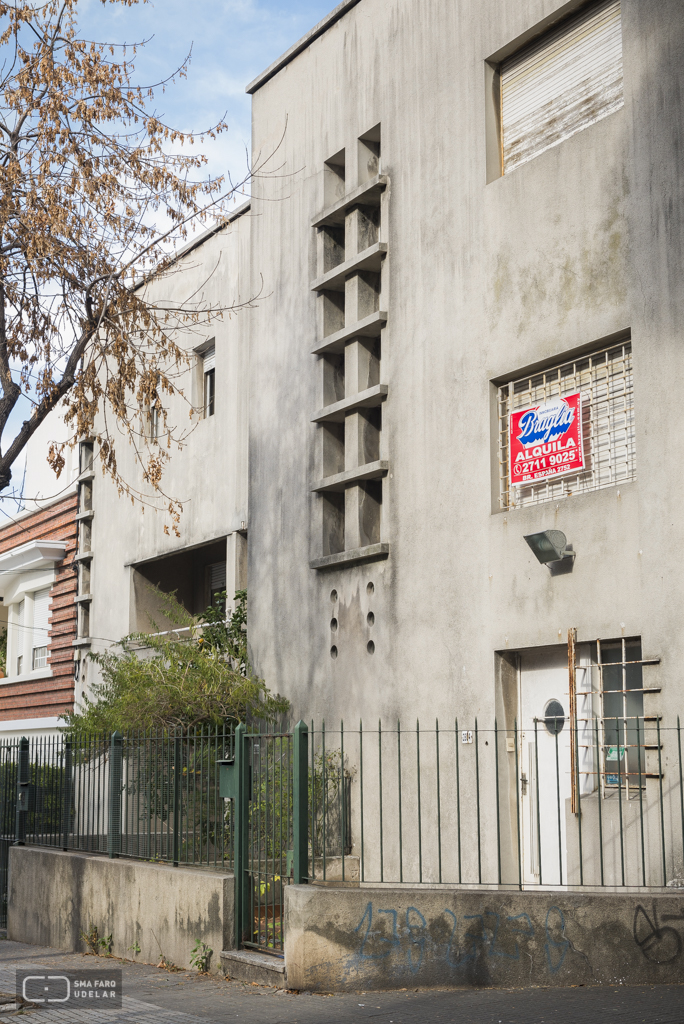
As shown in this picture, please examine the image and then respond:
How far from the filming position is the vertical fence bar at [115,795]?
1172cm

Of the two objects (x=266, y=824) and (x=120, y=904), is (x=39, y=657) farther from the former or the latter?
(x=266, y=824)

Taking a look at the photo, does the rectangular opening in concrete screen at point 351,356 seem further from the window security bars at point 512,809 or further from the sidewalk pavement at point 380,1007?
the sidewalk pavement at point 380,1007

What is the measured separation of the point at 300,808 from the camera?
29.4 feet

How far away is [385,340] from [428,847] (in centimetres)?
523

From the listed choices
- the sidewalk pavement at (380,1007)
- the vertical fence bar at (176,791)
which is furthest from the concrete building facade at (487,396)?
the vertical fence bar at (176,791)

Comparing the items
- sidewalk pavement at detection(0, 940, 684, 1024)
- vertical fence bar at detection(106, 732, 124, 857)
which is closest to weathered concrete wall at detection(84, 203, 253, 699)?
vertical fence bar at detection(106, 732, 124, 857)

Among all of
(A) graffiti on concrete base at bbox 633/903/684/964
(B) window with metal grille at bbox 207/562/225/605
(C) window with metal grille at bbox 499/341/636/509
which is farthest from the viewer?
(B) window with metal grille at bbox 207/562/225/605

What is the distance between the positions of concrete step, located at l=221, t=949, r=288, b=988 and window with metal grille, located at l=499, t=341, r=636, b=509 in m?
4.51

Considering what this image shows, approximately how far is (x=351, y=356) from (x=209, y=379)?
5267mm

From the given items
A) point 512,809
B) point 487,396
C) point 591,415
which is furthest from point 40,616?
point 591,415

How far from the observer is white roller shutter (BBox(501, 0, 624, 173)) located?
10266 millimetres

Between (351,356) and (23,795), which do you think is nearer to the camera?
(351,356)

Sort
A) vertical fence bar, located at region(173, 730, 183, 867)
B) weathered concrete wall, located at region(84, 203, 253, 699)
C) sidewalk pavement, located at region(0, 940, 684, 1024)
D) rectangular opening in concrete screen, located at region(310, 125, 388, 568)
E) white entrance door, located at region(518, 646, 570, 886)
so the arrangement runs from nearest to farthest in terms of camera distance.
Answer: sidewalk pavement, located at region(0, 940, 684, 1024) < white entrance door, located at region(518, 646, 570, 886) < vertical fence bar, located at region(173, 730, 183, 867) < rectangular opening in concrete screen, located at region(310, 125, 388, 568) < weathered concrete wall, located at region(84, 203, 253, 699)

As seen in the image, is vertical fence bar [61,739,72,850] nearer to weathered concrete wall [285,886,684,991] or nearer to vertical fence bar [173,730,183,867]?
vertical fence bar [173,730,183,867]
